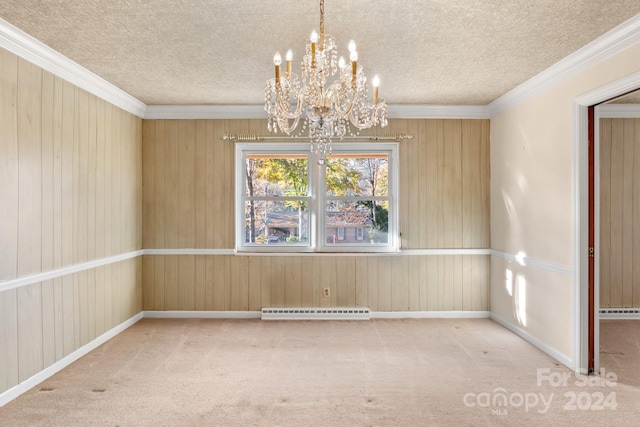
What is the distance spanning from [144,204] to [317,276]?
89.4 inches

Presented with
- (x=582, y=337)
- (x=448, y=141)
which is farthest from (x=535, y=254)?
(x=448, y=141)

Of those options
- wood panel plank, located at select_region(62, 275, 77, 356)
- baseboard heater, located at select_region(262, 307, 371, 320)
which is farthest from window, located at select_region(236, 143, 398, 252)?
wood panel plank, located at select_region(62, 275, 77, 356)

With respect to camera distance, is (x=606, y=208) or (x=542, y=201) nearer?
(x=542, y=201)

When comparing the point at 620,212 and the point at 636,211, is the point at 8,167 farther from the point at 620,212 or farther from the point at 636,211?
the point at 636,211

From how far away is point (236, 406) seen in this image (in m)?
2.64

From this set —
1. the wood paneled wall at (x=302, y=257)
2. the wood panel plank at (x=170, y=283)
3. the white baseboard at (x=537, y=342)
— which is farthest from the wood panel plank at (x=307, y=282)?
the white baseboard at (x=537, y=342)

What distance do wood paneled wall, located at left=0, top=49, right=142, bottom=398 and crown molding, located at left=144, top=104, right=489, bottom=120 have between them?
43 centimetres

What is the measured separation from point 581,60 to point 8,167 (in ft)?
14.0

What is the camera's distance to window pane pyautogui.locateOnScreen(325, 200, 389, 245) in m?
4.91

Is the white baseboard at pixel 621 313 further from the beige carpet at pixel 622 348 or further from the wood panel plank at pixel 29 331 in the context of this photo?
the wood panel plank at pixel 29 331

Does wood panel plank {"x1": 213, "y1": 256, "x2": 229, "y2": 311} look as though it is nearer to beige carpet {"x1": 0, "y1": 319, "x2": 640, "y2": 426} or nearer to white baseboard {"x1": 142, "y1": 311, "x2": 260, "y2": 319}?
white baseboard {"x1": 142, "y1": 311, "x2": 260, "y2": 319}

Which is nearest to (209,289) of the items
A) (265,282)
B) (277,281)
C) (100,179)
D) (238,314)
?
(238,314)

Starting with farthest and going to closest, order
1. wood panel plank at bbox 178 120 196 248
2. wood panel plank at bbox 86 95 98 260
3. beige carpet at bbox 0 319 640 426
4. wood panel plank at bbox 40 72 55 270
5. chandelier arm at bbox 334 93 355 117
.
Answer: wood panel plank at bbox 178 120 196 248 → wood panel plank at bbox 86 95 98 260 → wood panel plank at bbox 40 72 55 270 → beige carpet at bbox 0 319 640 426 → chandelier arm at bbox 334 93 355 117

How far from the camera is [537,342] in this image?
3.75 metres
